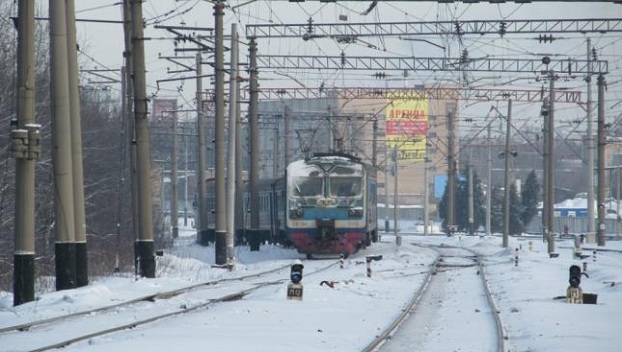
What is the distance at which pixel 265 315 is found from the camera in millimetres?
19594

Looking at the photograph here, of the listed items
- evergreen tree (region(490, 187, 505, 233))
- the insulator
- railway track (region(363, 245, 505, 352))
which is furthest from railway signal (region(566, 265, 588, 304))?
evergreen tree (region(490, 187, 505, 233))

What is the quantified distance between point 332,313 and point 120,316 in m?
3.59

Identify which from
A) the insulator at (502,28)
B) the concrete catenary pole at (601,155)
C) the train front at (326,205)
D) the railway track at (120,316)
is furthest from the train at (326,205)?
the railway track at (120,316)

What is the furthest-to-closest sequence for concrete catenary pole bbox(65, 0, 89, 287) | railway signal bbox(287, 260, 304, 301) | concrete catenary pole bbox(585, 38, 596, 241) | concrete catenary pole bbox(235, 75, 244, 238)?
1. concrete catenary pole bbox(235, 75, 244, 238)
2. concrete catenary pole bbox(585, 38, 596, 241)
3. concrete catenary pole bbox(65, 0, 89, 287)
4. railway signal bbox(287, 260, 304, 301)

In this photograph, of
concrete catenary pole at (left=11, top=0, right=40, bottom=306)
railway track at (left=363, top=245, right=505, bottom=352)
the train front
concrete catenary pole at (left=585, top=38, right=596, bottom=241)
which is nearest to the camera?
railway track at (left=363, top=245, right=505, bottom=352)

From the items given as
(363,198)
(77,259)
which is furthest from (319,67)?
(77,259)

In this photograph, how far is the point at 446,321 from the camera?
1980cm

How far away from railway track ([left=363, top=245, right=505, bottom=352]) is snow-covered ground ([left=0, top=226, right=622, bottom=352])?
0.23 meters

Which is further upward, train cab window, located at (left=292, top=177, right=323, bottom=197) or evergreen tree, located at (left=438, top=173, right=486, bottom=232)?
train cab window, located at (left=292, top=177, right=323, bottom=197)

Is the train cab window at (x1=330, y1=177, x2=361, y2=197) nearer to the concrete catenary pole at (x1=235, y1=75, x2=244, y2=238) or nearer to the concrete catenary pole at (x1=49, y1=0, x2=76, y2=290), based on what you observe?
the concrete catenary pole at (x1=235, y1=75, x2=244, y2=238)

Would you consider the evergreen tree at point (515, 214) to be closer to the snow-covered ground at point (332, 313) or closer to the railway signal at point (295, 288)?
the snow-covered ground at point (332, 313)

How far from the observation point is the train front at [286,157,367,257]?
43.5 metres

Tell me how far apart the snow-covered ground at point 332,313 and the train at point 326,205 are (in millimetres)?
7193

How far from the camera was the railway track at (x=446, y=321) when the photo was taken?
15.8 m
